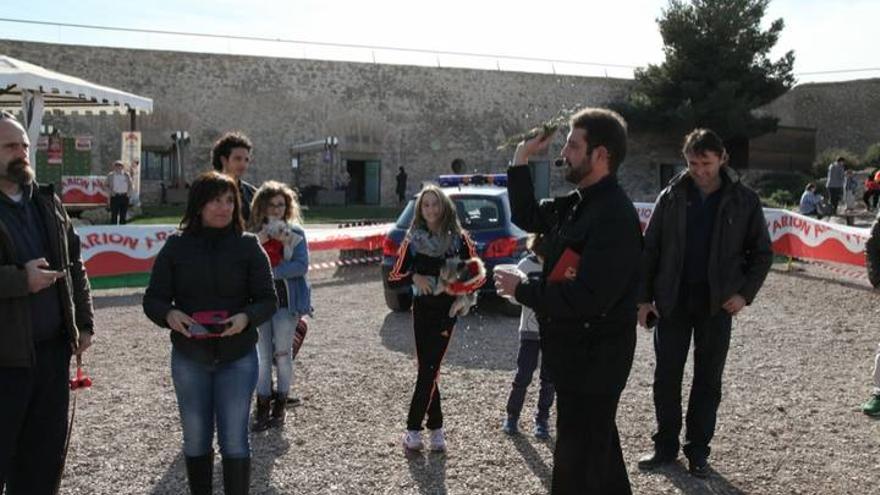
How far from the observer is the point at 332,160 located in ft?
103

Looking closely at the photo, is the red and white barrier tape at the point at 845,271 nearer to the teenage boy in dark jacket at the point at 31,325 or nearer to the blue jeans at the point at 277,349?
the blue jeans at the point at 277,349

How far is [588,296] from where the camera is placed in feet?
9.62

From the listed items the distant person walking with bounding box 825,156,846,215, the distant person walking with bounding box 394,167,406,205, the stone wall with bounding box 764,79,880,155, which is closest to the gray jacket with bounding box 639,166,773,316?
Answer: the distant person walking with bounding box 825,156,846,215

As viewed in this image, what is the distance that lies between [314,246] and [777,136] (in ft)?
98.4

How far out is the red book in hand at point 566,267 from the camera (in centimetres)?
299

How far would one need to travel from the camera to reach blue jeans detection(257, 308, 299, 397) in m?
5.03

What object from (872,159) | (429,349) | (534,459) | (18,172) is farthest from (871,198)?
(18,172)

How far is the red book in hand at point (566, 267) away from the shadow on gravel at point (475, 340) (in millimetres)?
3702

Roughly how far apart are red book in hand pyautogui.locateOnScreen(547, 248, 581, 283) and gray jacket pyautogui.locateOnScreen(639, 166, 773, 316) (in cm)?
151

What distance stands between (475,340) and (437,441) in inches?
123

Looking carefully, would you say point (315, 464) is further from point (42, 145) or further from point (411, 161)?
point (411, 161)

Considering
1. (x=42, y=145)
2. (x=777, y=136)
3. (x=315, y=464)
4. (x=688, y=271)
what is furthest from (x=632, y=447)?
(x=777, y=136)

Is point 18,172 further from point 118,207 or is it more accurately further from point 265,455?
point 118,207

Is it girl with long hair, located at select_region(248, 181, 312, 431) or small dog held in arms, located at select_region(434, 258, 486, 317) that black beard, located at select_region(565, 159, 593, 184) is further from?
girl with long hair, located at select_region(248, 181, 312, 431)
